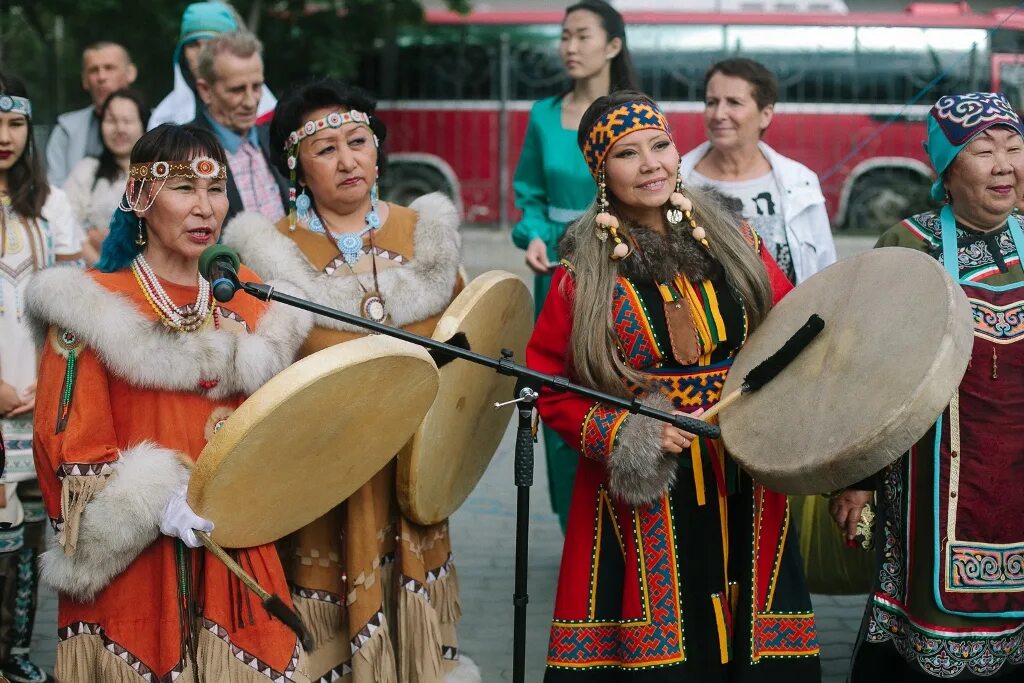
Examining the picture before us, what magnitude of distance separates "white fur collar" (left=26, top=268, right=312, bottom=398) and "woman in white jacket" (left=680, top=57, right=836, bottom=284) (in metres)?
2.28

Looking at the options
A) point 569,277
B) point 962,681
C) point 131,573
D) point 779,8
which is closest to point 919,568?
point 962,681

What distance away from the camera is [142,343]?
3.43 metres

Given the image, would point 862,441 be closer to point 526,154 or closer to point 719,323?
point 719,323

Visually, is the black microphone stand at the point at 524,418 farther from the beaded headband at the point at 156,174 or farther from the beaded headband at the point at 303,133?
the beaded headband at the point at 303,133

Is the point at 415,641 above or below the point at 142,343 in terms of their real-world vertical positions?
below

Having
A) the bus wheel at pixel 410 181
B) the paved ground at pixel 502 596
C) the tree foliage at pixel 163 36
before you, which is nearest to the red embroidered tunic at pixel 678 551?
the paved ground at pixel 502 596

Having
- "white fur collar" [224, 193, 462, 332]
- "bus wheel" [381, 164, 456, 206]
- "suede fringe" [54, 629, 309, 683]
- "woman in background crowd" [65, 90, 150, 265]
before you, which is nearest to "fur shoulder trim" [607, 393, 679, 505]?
"white fur collar" [224, 193, 462, 332]

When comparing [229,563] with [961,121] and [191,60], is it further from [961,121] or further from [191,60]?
[191,60]

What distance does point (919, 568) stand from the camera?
12.4 feet

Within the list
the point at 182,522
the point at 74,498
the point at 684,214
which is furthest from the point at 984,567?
the point at 74,498

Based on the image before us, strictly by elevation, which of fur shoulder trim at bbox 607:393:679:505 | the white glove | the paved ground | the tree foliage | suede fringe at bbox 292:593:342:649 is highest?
the tree foliage

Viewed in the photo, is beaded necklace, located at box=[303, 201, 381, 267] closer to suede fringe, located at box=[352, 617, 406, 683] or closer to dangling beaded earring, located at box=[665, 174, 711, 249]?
dangling beaded earring, located at box=[665, 174, 711, 249]

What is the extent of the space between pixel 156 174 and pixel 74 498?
34.5 inches

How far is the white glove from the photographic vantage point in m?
3.26
